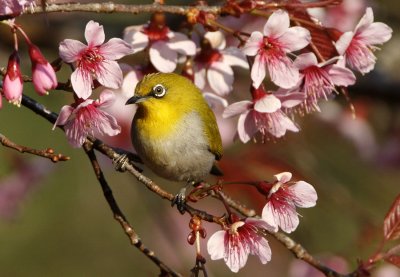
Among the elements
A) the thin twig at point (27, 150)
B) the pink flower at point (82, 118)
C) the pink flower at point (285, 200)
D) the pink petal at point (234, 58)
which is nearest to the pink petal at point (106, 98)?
the pink flower at point (82, 118)

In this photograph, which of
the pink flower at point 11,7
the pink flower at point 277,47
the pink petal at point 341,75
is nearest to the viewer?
the pink flower at point 11,7

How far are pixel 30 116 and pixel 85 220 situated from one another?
132 centimetres

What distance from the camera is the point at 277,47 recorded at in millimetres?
2592

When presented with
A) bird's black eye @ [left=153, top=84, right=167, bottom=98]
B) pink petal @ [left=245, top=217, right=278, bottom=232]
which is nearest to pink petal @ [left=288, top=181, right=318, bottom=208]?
pink petal @ [left=245, top=217, right=278, bottom=232]

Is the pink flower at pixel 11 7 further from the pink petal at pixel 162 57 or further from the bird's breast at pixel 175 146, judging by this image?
the bird's breast at pixel 175 146

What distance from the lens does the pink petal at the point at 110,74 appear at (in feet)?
7.96

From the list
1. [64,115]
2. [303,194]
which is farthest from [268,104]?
[64,115]

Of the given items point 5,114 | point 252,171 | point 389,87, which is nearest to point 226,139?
point 252,171

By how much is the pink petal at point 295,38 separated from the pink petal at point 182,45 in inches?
15.6

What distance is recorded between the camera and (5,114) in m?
7.67

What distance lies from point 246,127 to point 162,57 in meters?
0.40

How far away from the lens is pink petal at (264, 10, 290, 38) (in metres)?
2.48

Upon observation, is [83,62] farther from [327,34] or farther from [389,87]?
[389,87]

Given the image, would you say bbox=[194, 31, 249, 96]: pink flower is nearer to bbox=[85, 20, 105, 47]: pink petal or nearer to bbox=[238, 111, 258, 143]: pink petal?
bbox=[238, 111, 258, 143]: pink petal
